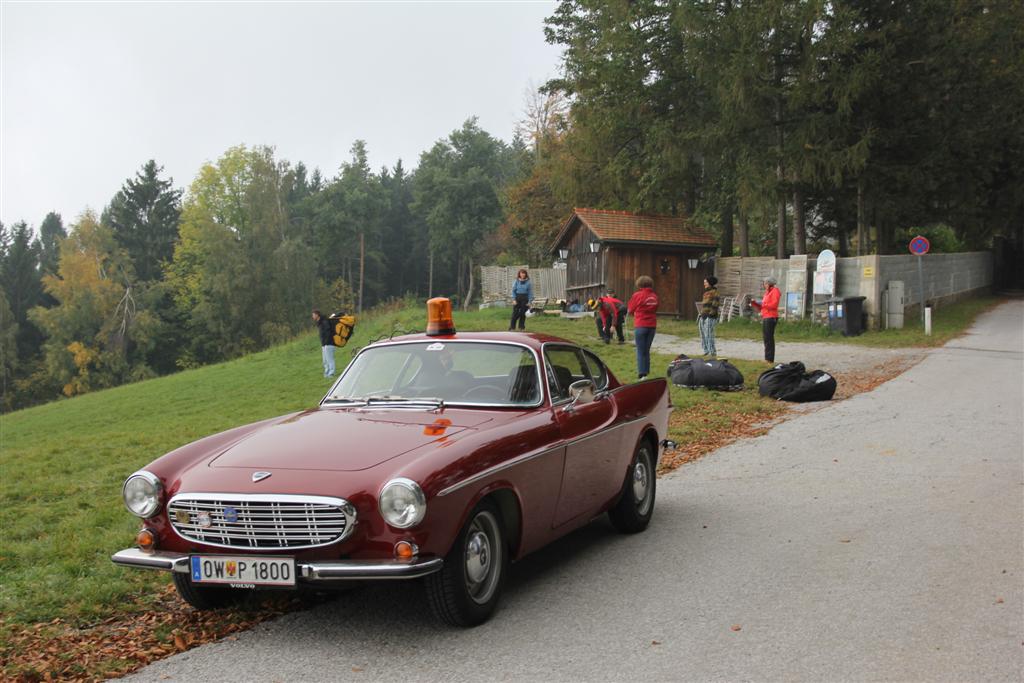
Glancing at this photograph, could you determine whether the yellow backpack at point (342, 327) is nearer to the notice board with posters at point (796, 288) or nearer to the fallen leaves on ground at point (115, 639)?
the notice board with posters at point (796, 288)

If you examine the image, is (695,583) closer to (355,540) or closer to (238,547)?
(355,540)

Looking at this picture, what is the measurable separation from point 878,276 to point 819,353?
243 inches

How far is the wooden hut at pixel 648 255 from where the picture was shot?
36.6 meters

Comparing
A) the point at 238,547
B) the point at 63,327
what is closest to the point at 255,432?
the point at 238,547

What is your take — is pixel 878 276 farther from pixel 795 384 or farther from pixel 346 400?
pixel 346 400

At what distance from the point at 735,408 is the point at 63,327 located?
65560 mm

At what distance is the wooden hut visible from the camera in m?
36.6

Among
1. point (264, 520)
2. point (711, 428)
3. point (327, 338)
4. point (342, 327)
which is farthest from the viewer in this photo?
point (327, 338)

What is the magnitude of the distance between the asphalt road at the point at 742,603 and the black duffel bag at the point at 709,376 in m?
6.55

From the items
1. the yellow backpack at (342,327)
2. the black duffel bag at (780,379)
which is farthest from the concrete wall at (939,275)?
the yellow backpack at (342,327)

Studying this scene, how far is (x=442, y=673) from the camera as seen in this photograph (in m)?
4.21

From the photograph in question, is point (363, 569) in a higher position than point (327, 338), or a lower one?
lower

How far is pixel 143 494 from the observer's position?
16.4 feet

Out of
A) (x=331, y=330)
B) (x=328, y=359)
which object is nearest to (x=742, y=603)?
(x=331, y=330)
